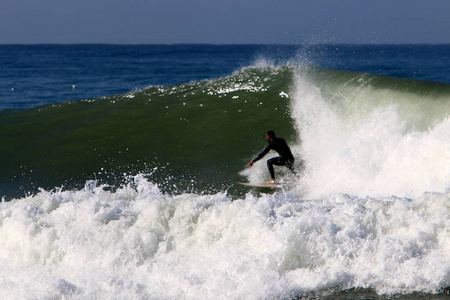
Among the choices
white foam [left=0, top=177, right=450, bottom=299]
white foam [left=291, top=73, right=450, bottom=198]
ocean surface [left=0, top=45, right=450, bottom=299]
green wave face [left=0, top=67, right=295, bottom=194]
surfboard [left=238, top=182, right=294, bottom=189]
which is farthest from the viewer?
green wave face [left=0, top=67, right=295, bottom=194]

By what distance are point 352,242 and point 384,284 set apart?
28.3 inches

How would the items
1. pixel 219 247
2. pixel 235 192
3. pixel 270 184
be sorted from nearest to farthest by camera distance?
pixel 219 247 < pixel 235 192 < pixel 270 184

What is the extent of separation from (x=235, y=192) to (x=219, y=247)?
138 inches

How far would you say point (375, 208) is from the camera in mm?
7566

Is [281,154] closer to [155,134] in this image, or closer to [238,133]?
[238,133]

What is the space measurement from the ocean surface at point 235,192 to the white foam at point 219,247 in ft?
0.07

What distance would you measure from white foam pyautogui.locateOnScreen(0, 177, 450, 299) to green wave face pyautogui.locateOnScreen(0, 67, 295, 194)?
3.37 m

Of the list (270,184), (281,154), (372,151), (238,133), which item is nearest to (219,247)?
(270,184)

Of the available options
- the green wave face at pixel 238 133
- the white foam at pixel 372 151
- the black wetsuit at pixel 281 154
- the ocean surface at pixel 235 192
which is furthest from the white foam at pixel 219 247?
the black wetsuit at pixel 281 154

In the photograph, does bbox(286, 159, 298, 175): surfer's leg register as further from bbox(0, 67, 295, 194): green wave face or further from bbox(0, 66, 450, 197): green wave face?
bbox(0, 67, 295, 194): green wave face

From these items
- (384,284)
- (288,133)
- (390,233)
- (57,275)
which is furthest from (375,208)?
(288,133)

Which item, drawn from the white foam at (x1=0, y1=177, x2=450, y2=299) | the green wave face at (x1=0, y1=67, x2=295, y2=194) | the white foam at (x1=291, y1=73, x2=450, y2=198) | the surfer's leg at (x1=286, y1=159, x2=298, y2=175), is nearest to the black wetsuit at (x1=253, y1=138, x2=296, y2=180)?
the surfer's leg at (x1=286, y1=159, x2=298, y2=175)

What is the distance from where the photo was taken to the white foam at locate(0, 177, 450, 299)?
6484 mm

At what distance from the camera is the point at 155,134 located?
1538cm
